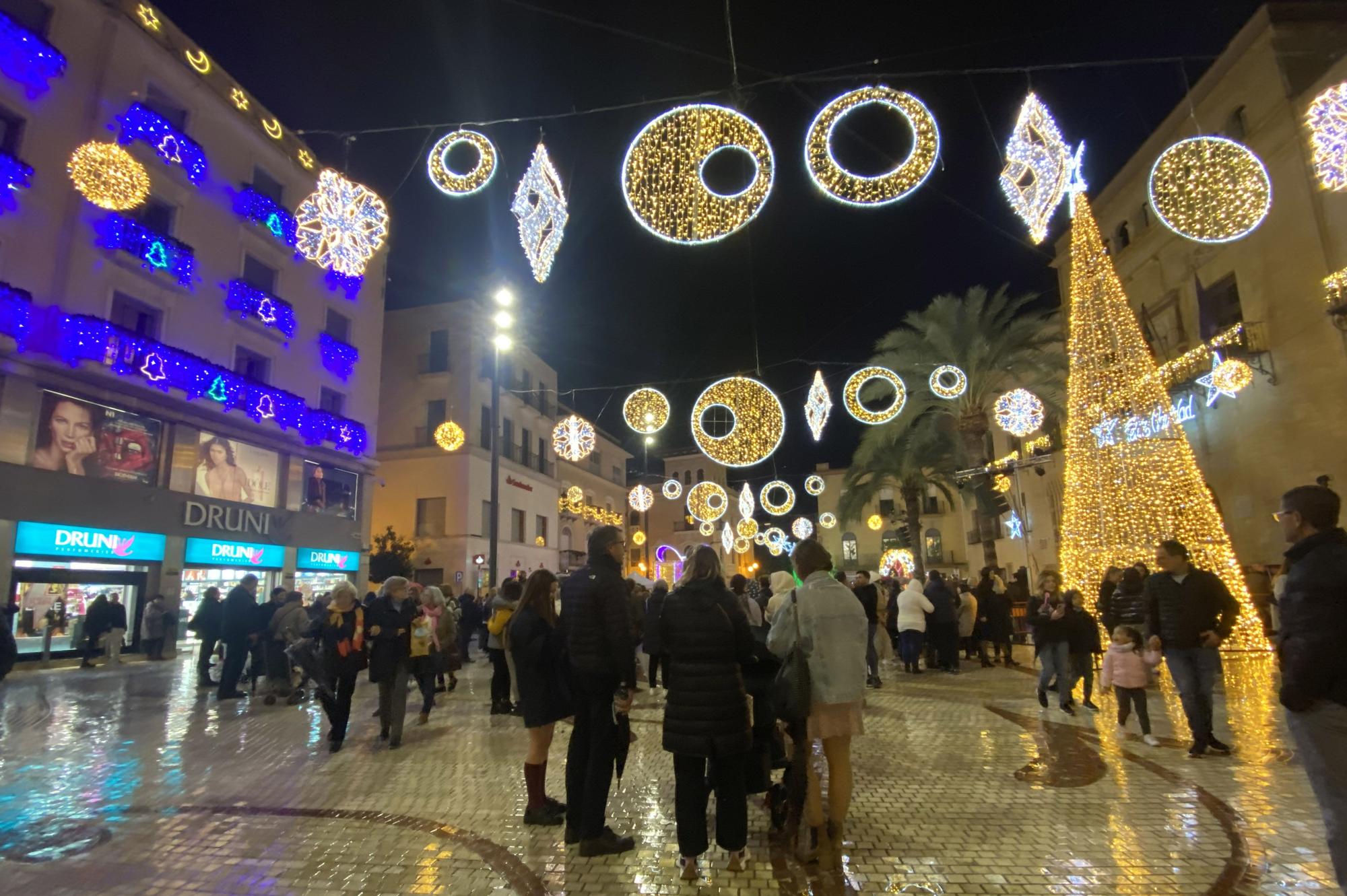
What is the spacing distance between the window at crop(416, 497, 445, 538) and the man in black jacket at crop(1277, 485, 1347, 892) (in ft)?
86.2

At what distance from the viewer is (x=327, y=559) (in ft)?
Result: 69.7

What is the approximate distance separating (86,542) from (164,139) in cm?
941

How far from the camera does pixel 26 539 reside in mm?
13297

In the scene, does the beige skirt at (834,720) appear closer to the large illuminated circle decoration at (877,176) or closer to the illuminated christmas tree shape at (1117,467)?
the large illuminated circle decoration at (877,176)

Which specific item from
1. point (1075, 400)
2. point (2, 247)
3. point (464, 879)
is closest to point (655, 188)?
point (464, 879)

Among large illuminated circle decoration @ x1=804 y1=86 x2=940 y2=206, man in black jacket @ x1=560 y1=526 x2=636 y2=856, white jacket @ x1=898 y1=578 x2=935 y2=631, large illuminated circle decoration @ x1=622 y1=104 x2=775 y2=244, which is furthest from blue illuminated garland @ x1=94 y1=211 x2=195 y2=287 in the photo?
white jacket @ x1=898 y1=578 x2=935 y2=631

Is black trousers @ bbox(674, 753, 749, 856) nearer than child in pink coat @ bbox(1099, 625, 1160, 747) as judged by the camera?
Yes

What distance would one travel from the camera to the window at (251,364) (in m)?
18.9

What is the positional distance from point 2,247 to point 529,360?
2138 centimetres

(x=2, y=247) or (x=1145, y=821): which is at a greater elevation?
(x=2, y=247)

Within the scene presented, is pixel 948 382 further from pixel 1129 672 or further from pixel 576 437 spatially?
pixel 1129 672

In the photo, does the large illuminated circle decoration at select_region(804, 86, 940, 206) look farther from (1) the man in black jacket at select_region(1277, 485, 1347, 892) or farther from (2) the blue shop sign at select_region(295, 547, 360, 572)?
(2) the blue shop sign at select_region(295, 547, 360, 572)

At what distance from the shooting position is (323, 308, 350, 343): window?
73.9ft

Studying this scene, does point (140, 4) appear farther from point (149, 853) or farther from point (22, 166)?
point (149, 853)
